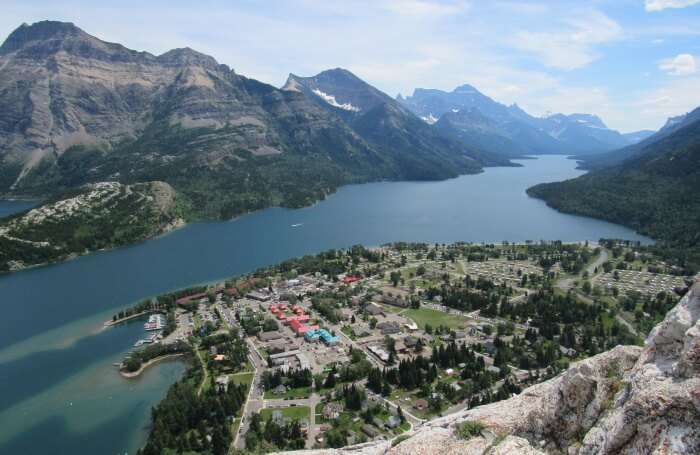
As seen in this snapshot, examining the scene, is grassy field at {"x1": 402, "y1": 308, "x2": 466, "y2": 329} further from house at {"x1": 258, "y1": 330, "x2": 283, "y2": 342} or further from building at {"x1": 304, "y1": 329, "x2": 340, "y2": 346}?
house at {"x1": 258, "y1": 330, "x2": 283, "y2": 342}

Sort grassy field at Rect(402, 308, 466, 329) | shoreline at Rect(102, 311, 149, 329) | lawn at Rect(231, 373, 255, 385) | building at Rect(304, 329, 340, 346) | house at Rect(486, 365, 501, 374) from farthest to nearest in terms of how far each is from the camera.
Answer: shoreline at Rect(102, 311, 149, 329), grassy field at Rect(402, 308, 466, 329), building at Rect(304, 329, 340, 346), house at Rect(486, 365, 501, 374), lawn at Rect(231, 373, 255, 385)

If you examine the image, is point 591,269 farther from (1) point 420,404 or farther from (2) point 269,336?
(2) point 269,336

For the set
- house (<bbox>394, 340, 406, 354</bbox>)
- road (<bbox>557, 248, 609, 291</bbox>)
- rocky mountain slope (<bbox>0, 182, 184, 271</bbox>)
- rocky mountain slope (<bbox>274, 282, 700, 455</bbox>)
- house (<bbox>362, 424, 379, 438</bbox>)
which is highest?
rocky mountain slope (<bbox>274, 282, 700, 455</bbox>)

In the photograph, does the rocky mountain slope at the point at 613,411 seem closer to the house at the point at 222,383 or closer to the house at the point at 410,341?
the house at the point at 222,383

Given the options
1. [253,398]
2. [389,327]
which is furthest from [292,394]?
[389,327]

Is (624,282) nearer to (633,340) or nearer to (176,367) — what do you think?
(633,340)

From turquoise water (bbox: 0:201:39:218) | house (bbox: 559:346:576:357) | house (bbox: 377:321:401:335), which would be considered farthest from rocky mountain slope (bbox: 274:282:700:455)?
turquoise water (bbox: 0:201:39:218)

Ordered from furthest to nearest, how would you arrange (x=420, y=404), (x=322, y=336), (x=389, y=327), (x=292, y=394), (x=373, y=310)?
1. (x=373, y=310)
2. (x=389, y=327)
3. (x=322, y=336)
4. (x=292, y=394)
5. (x=420, y=404)

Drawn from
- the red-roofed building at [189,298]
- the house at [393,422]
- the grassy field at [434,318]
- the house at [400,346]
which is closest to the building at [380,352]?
the house at [400,346]
